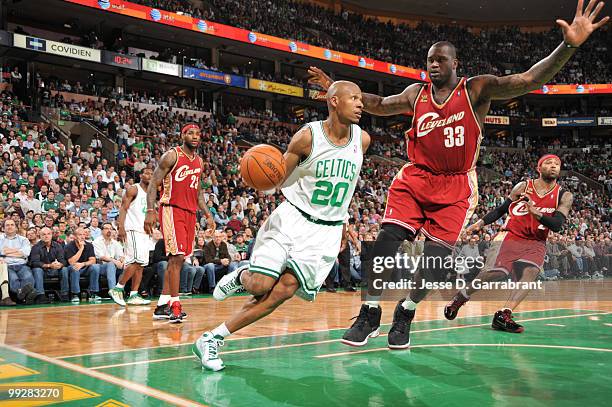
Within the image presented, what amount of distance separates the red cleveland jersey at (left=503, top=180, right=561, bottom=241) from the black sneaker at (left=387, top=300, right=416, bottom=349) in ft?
8.34

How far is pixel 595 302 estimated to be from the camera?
9.77 metres

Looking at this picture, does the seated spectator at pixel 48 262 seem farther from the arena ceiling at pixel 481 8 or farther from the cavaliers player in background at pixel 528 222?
the arena ceiling at pixel 481 8

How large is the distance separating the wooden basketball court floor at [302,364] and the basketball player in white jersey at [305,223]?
0.44 meters

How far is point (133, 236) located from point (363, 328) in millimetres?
4936

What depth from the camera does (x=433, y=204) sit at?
459 centimetres

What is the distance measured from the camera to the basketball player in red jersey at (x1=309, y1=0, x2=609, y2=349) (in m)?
4.51

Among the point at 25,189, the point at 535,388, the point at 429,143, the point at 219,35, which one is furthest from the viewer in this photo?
the point at 219,35

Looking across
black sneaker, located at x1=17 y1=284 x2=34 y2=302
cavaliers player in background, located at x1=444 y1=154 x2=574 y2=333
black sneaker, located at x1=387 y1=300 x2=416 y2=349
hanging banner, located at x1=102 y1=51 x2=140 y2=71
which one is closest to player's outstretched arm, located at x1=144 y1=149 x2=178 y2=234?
black sneaker, located at x1=387 y1=300 x2=416 y2=349

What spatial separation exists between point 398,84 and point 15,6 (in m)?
22.8

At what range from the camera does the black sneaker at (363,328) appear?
14.4 feet

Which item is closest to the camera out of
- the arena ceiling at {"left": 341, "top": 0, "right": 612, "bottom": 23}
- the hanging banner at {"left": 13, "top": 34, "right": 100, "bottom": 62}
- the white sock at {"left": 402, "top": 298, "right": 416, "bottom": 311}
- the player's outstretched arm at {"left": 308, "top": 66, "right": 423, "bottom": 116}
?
the white sock at {"left": 402, "top": 298, "right": 416, "bottom": 311}

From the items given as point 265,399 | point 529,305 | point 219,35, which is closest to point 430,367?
point 265,399

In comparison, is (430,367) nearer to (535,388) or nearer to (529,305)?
(535,388)

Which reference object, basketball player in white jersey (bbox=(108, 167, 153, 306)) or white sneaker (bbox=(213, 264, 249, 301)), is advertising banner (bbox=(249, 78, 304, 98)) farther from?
white sneaker (bbox=(213, 264, 249, 301))
